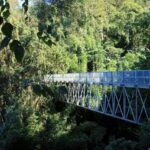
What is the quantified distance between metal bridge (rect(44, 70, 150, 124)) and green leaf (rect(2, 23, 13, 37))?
14.1m

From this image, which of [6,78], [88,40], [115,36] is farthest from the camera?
[115,36]

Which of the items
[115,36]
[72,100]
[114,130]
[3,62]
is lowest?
[114,130]

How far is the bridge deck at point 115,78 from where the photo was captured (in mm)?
17730

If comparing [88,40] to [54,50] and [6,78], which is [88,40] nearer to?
[54,50]

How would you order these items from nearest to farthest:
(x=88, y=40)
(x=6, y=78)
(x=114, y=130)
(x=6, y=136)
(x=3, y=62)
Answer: (x=6, y=136), (x=6, y=78), (x=3, y=62), (x=114, y=130), (x=88, y=40)

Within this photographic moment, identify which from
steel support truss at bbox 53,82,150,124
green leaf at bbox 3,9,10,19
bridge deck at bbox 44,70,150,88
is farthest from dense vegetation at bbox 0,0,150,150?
green leaf at bbox 3,9,10,19

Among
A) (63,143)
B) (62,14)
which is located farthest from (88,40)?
(63,143)

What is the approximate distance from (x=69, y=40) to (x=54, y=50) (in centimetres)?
1236

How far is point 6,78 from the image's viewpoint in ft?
81.5

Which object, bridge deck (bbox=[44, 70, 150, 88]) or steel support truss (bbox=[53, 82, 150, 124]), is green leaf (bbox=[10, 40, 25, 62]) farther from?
steel support truss (bbox=[53, 82, 150, 124])

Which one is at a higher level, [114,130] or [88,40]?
[88,40]

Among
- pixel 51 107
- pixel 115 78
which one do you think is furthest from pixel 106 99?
pixel 51 107

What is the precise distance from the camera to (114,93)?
22.5 metres

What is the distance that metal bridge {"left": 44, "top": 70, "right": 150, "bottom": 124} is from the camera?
61.8 feet
